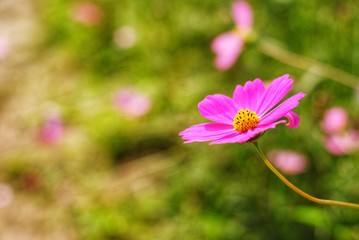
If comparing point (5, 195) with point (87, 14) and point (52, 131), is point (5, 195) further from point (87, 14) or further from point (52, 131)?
point (87, 14)

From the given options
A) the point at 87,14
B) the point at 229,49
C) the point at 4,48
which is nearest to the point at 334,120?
the point at 229,49

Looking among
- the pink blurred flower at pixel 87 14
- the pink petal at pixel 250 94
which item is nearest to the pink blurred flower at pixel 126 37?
the pink blurred flower at pixel 87 14

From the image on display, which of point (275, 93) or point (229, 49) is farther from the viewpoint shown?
point (229, 49)

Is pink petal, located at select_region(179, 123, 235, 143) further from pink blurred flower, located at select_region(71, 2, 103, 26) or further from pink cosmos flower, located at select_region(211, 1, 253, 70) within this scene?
pink blurred flower, located at select_region(71, 2, 103, 26)

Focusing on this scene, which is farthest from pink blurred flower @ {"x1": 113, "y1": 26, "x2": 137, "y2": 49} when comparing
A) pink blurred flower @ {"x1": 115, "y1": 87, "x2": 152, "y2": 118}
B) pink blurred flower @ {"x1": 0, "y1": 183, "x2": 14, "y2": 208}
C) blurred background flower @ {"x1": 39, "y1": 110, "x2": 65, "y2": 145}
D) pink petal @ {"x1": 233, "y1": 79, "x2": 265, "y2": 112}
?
pink petal @ {"x1": 233, "y1": 79, "x2": 265, "y2": 112}

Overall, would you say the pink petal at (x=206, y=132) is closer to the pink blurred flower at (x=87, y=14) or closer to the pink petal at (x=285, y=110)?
the pink petal at (x=285, y=110)

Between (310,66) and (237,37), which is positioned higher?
(237,37)
